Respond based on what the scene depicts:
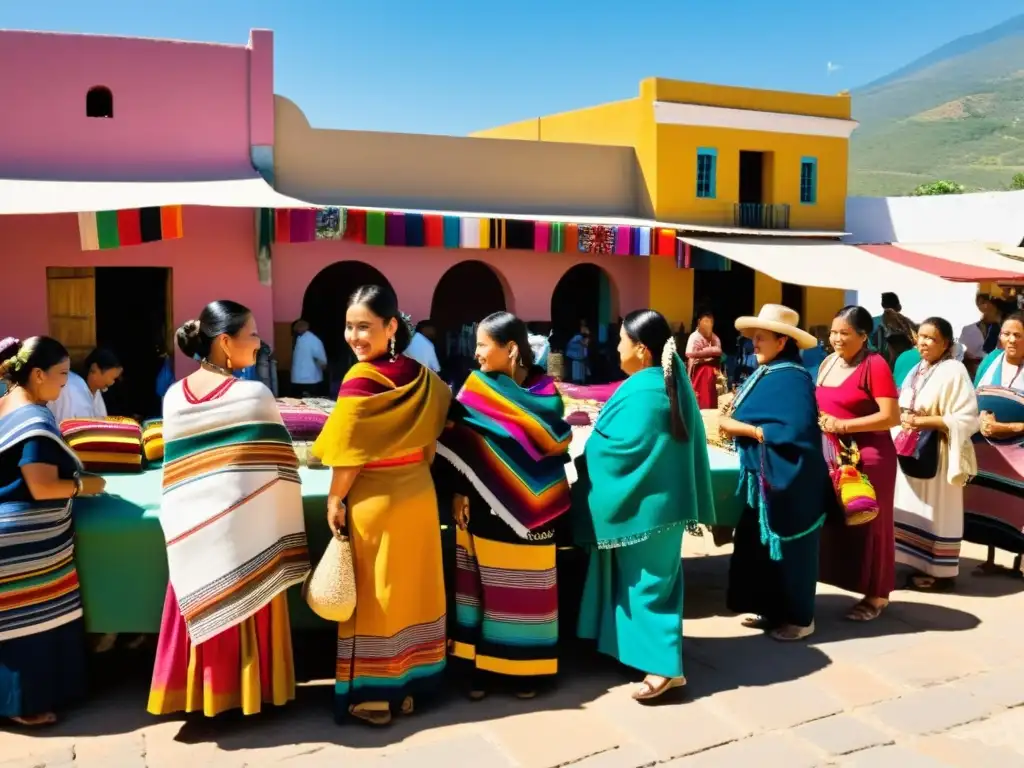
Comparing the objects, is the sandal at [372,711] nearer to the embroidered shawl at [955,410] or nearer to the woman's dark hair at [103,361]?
the woman's dark hair at [103,361]

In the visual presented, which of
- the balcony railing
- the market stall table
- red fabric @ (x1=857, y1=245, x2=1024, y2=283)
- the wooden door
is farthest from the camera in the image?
the balcony railing

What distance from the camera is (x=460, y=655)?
386 centimetres

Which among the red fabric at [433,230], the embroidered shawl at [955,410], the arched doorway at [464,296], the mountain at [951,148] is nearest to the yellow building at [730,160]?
the arched doorway at [464,296]

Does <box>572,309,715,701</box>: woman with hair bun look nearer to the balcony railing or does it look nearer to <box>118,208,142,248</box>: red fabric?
<box>118,208,142,248</box>: red fabric

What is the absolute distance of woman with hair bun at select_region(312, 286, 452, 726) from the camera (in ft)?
11.3

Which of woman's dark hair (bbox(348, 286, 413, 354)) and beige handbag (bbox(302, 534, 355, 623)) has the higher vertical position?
woman's dark hair (bbox(348, 286, 413, 354))

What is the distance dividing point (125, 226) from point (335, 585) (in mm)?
7883

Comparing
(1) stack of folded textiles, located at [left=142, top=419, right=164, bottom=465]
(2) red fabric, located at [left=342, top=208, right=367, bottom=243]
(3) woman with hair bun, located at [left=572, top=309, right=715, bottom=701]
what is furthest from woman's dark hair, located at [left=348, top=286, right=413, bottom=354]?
(2) red fabric, located at [left=342, top=208, right=367, bottom=243]

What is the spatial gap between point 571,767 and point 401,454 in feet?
3.78

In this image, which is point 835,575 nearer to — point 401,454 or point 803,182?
point 401,454

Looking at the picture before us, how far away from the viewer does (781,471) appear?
4.34m

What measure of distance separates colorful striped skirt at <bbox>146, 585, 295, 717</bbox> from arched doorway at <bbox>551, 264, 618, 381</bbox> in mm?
12264

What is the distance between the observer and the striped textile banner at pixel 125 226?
1006 centimetres

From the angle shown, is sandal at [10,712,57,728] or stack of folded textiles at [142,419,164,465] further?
stack of folded textiles at [142,419,164,465]
